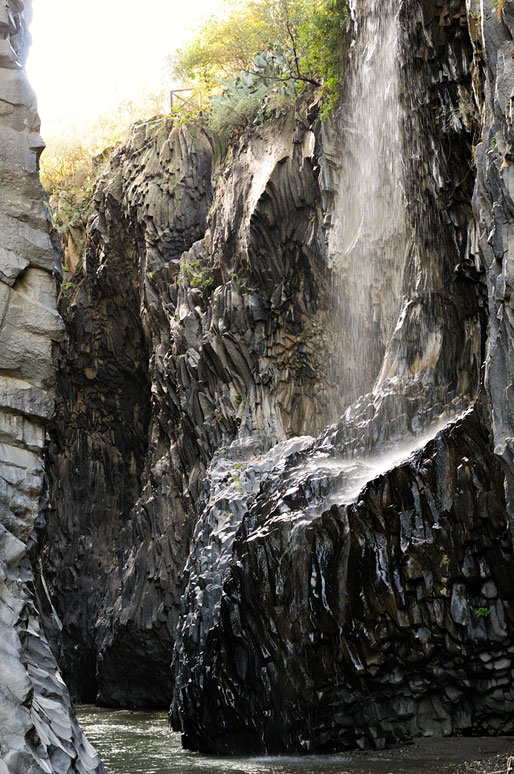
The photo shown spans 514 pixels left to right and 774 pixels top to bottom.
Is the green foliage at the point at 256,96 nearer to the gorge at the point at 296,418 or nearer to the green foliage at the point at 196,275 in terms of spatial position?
the gorge at the point at 296,418

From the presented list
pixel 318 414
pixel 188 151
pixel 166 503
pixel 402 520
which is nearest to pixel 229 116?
pixel 188 151

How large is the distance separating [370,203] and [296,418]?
5.21 metres

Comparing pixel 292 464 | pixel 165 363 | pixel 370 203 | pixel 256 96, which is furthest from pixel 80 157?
pixel 292 464

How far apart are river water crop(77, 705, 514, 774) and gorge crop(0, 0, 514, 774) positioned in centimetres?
43

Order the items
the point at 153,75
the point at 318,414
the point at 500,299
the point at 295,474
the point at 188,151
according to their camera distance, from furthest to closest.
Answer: the point at 153,75 → the point at 188,151 → the point at 318,414 → the point at 295,474 → the point at 500,299

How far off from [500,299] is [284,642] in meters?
5.98

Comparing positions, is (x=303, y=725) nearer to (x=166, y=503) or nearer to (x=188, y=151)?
(x=166, y=503)

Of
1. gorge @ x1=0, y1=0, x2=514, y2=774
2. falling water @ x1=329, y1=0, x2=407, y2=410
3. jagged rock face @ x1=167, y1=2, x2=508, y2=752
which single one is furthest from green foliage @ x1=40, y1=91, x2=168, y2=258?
jagged rock face @ x1=167, y1=2, x2=508, y2=752

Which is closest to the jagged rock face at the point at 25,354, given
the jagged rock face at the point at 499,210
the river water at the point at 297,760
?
the river water at the point at 297,760

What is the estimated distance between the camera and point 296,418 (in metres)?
19.9

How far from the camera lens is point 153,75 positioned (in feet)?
112

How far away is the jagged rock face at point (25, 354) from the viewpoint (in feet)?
25.7

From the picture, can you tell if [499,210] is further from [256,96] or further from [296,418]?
[256,96]

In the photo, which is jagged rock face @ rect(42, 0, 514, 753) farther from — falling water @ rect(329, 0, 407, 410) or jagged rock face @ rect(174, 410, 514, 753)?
falling water @ rect(329, 0, 407, 410)
